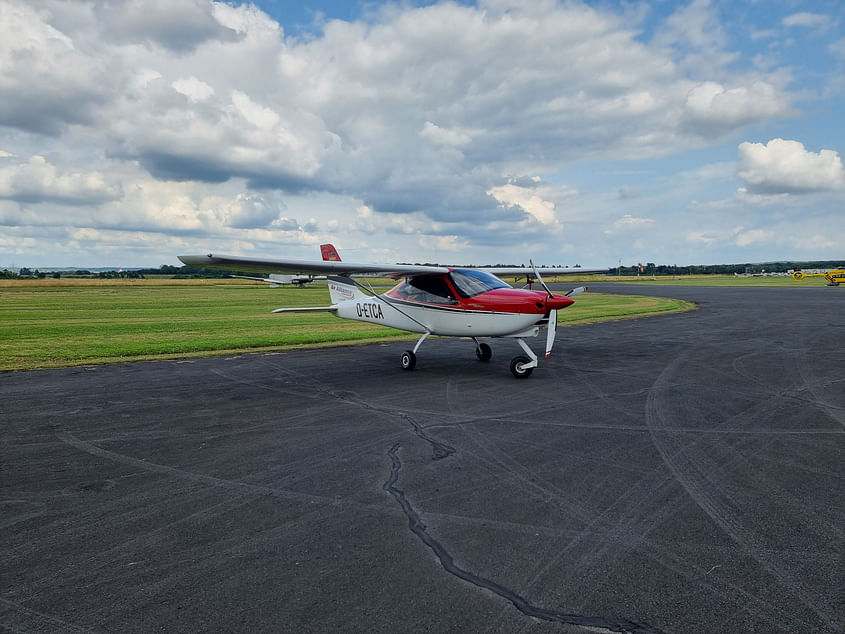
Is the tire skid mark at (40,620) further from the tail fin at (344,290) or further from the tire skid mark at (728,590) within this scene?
the tail fin at (344,290)

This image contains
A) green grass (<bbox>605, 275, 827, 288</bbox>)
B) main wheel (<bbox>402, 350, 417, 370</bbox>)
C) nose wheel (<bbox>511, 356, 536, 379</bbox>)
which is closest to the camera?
nose wheel (<bbox>511, 356, 536, 379</bbox>)

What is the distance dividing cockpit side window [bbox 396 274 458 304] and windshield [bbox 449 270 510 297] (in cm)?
27

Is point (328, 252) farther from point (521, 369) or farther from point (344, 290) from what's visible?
point (521, 369)

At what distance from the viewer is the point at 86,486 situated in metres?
5.26

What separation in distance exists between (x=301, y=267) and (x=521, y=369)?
18.4 ft

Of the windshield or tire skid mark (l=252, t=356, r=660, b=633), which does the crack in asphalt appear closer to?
tire skid mark (l=252, t=356, r=660, b=633)

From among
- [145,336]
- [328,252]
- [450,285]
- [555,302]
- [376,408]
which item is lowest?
[376,408]

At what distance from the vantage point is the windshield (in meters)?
12.0

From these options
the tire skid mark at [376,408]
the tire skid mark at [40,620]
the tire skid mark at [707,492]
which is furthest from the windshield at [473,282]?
the tire skid mark at [40,620]

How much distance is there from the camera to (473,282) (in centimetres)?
1214

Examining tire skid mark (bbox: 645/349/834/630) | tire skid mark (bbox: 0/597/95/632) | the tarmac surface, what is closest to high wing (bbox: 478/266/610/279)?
the tarmac surface

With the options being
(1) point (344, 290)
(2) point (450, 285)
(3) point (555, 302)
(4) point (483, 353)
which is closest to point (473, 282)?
(2) point (450, 285)

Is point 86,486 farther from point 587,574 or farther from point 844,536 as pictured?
point 844,536

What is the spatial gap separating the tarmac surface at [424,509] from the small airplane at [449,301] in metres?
1.91
